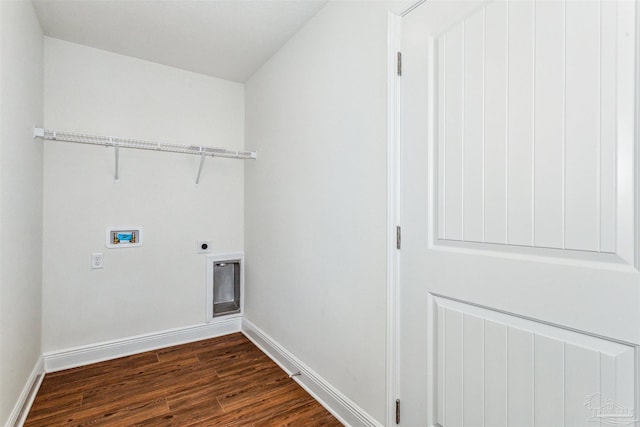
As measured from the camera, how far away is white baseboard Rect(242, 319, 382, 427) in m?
1.70

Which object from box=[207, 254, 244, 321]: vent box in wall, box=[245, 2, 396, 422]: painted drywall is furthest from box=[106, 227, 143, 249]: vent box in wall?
box=[245, 2, 396, 422]: painted drywall

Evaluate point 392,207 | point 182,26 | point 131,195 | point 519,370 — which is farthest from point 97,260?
point 519,370

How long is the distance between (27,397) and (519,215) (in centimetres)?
270

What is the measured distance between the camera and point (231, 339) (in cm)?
290

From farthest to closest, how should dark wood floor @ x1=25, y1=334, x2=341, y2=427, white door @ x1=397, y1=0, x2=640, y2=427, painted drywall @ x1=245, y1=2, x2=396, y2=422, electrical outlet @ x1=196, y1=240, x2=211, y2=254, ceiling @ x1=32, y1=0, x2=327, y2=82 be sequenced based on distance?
1. electrical outlet @ x1=196, y1=240, x2=211, y2=254
2. ceiling @ x1=32, y1=0, x2=327, y2=82
3. dark wood floor @ x1=25, y1=334, x2=341, y2=427
4. painted drywall @ x1=245, y1=2, x2=396, y2=422
5. white door @ x1=397, y1=0, x2=640, y2=427

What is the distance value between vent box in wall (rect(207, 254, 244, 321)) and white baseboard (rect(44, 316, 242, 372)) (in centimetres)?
9

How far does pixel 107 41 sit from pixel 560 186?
2912 millimetres

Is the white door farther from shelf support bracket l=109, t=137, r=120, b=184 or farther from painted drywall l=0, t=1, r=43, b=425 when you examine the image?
shelf support bracket l=109, t=137, r=120, b=184

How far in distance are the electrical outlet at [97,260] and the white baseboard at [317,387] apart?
134cm

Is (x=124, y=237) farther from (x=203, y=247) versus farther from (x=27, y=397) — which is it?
(x=27, y=397)

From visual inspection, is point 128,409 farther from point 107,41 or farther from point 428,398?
point 107,41

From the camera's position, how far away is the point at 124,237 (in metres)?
2.57

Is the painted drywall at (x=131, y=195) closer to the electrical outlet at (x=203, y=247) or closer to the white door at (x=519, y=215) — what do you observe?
the electrical outlet at (x=203, y=247)

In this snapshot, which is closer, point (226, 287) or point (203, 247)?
point (203, 247)
